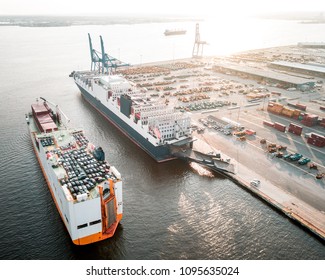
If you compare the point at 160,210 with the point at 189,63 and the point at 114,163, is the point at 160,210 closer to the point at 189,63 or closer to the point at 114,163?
the point at 114,163

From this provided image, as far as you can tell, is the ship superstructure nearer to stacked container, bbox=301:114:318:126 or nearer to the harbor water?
the harbor water

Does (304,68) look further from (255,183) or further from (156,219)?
(156,219)

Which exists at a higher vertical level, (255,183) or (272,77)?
(272,77)

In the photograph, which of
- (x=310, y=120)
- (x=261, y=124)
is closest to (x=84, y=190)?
(x=261, y=124)

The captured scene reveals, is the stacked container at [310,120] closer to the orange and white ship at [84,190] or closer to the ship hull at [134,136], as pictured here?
the ship hull at [134,136]

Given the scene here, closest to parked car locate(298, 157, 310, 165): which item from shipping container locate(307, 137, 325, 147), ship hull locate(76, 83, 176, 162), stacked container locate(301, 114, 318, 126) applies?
shipping container locate(307, 137, 325, 147)

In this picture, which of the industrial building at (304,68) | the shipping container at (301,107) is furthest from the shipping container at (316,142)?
the industrial building at (304,68)
